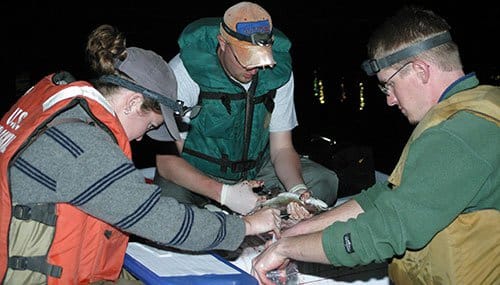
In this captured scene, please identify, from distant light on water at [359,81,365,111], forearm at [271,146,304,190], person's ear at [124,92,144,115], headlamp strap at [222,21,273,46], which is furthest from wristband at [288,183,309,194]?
distant light on water at [359,81,365,111]

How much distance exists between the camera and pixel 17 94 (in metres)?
8.96

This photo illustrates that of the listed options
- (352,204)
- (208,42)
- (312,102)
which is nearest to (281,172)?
(208,42)

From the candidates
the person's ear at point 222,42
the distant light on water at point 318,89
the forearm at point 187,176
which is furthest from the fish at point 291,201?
the distant light on water at point 318,89

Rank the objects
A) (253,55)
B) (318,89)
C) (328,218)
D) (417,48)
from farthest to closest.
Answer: (318,89)
(253,55)
(328,218)
(417,48)

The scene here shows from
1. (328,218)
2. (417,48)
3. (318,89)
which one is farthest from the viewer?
(318,89)

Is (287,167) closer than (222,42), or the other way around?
(222,42)

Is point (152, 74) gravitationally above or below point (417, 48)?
below

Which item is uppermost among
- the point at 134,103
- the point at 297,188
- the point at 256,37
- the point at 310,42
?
the point at 134,103

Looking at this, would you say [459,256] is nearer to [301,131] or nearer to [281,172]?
[281,172]

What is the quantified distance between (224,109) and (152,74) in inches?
50.4

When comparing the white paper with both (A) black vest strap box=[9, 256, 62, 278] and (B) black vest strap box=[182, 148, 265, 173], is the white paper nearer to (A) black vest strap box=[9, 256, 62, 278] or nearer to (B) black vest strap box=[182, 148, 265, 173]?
(A) black vest strap box=[9, 256, 62, 278]

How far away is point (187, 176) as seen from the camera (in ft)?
13.3

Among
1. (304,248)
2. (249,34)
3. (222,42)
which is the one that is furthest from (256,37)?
(304,248)

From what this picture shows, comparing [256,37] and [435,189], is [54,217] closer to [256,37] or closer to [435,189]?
[435,189]
